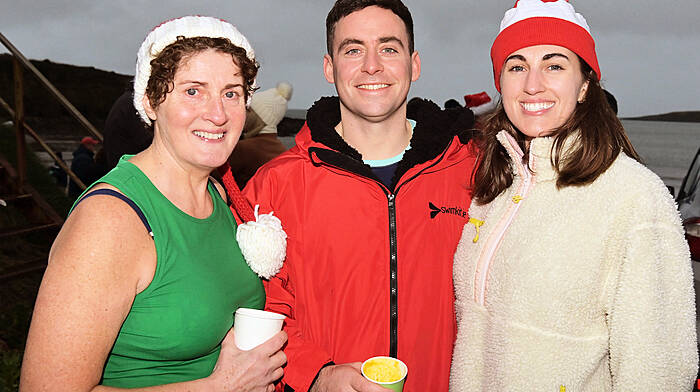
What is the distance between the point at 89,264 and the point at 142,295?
9.1 inches

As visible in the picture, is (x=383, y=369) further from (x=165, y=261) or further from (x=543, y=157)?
(x=543, y=157)

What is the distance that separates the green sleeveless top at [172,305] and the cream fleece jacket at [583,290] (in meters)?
1.07

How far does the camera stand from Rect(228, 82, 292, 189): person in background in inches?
219

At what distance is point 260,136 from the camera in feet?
19.6

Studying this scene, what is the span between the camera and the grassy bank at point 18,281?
4.92m

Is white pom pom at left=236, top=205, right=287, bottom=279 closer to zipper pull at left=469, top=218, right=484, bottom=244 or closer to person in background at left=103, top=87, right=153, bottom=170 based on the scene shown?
zipper pull at left=469, top=218, right=484, bottom=244

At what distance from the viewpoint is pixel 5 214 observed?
7.20 m

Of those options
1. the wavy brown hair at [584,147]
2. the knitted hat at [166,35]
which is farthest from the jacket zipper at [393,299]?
the knitted hat at [166,35]

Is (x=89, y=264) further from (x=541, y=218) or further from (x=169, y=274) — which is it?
(x=541, y=218)

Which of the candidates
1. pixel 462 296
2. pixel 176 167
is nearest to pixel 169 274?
pixel 176 167

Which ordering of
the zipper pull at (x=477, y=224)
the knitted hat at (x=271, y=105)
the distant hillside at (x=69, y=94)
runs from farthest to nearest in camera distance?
1. the distant hillside at (x=69, y=94)
2. the knitted hat at (x=271, y=105)
3. the zipper pull at (x=477, y=224)

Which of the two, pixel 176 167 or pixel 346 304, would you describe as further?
pixel 346 304

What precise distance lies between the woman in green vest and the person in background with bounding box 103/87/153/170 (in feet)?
5.80

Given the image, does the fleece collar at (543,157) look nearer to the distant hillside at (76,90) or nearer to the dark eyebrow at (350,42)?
the dark eyebrow at (350,42)
